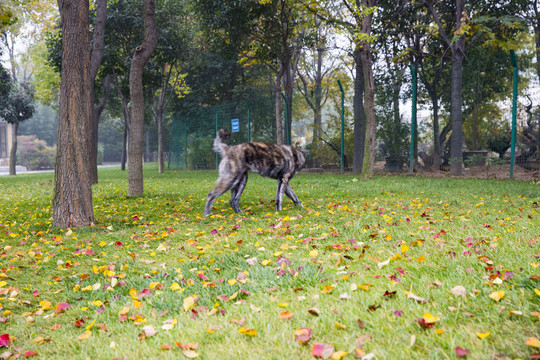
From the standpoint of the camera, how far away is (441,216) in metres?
5.33

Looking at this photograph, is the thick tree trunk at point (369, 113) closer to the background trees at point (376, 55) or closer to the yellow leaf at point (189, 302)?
the background trees at point (376, 55)

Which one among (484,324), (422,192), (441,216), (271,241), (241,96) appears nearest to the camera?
(484,324)

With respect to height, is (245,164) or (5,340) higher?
(245,164)

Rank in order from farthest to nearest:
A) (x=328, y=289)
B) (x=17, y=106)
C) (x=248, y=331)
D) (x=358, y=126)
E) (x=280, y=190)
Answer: (x=17, y=106) → (x=358, y=126) → (x=280, y=190) → (x=328, y=289) → (x=248, y=331)

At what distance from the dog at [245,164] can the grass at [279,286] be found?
30.3 inches

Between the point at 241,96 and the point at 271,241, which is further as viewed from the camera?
the point at 241,96

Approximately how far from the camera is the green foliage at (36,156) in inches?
1773

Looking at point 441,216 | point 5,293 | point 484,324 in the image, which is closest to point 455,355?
point 484,324

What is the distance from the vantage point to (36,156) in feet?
149

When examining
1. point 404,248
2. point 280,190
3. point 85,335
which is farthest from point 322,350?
point 280,190

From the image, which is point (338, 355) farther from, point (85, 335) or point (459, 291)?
point (85, 335)

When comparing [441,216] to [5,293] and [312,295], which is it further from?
[5,293]

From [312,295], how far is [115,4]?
1760 cm

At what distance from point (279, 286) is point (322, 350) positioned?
3.35 ft
